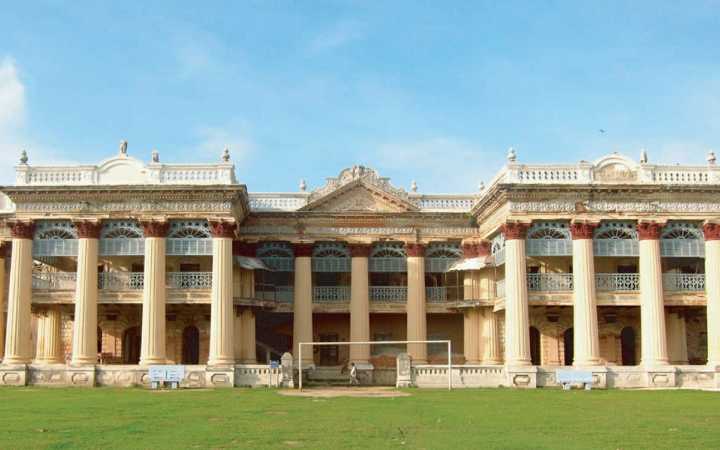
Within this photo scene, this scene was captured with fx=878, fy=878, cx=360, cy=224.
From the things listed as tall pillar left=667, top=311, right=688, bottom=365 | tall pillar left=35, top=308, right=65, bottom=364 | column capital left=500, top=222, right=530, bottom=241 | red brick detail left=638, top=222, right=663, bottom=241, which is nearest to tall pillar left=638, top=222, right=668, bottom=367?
red brick detail left=638, top=222, right=663, bottom=241

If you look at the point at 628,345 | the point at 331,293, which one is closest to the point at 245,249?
the point at 331,293

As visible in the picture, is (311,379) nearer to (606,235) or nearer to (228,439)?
(606,235)

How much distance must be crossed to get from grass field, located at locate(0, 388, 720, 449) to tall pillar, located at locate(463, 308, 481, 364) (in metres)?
11.5

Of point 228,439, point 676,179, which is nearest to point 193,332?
point 676,179

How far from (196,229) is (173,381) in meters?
6.56

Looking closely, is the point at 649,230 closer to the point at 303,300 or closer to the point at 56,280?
the point at 303,300

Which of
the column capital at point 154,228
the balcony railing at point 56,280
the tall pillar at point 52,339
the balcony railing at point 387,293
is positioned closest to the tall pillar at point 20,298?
the balcony railing at point 56,280

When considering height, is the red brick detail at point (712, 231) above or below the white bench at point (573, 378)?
above

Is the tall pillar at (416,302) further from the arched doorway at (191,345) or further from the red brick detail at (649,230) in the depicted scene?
the red brick detail at (649,230)

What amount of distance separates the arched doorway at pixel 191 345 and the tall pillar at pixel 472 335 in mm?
12951

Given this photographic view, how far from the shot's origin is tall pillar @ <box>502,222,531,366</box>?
35719mm

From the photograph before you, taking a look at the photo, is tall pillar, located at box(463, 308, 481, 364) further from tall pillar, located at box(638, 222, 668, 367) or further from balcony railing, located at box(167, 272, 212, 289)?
balcony railing, located at box(167, 272, 212, 289)

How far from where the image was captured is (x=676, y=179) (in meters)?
37.2

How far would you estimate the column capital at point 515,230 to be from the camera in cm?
3631
